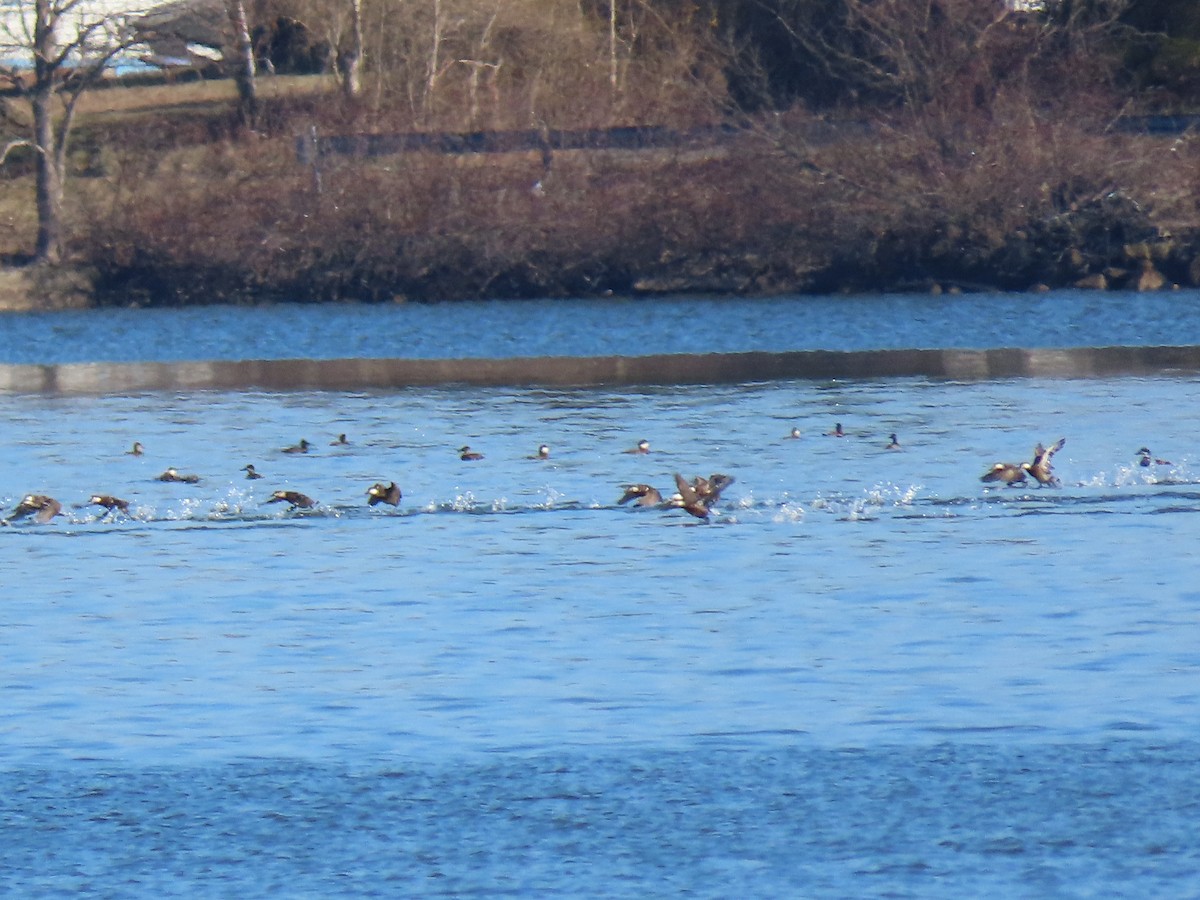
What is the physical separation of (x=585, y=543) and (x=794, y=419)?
7.76 meters

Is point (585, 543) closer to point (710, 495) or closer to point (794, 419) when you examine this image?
point (710, 495)

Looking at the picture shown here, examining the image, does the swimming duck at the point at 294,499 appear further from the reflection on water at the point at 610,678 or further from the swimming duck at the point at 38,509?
the swimming duck at the point at 38,509

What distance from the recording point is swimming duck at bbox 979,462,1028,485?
53.7ft

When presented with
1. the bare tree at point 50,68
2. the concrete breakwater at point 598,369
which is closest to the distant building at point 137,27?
the bare tree at point 50,68

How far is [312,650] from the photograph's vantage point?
439 inches

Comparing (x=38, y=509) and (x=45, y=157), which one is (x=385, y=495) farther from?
(x=45, y=157)

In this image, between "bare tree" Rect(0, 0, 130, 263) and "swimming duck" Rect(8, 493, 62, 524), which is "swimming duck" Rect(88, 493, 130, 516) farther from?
"bare tree" Rect(0, 0, 130, 263)

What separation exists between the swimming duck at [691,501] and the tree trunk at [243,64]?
Result: 35288 mm

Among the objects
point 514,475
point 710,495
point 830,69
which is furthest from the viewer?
point 830,69

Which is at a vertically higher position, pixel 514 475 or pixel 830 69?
pixel 830 69

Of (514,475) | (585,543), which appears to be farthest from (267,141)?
(585,543)

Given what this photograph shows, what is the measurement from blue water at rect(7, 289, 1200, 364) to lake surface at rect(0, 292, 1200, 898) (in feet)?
39.7

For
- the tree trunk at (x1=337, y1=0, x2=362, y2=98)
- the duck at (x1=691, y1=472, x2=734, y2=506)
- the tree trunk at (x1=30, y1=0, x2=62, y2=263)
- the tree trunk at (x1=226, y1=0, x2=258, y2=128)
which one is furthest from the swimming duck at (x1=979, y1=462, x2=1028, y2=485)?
the tree trunk at (x1=337, y1=0, x2=362, y2=98)

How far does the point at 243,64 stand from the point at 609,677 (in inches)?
1652
